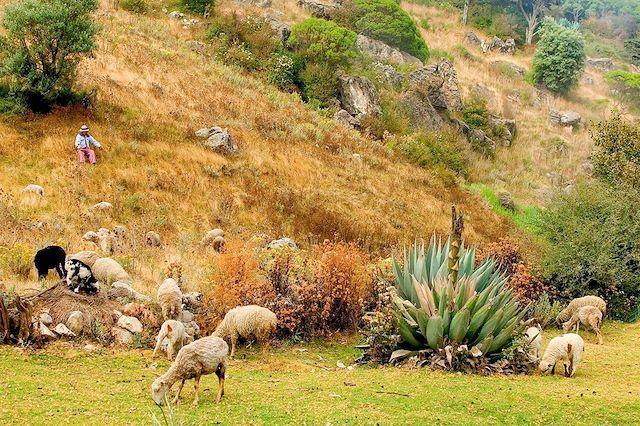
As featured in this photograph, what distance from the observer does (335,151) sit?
27.6 meters

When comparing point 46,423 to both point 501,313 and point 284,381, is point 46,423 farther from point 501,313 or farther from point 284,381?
point 501,313

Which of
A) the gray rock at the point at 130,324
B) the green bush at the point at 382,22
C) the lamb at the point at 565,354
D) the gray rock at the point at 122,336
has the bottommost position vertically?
the gray rock at the point at 122,336

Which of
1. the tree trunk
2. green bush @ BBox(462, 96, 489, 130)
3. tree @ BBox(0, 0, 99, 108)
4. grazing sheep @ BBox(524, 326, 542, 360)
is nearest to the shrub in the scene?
grazing sheep @ BBox(524, 326, 542, 360)

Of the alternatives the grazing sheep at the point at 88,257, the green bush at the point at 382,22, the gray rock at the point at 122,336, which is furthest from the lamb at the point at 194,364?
the green bush at the point at 382,22

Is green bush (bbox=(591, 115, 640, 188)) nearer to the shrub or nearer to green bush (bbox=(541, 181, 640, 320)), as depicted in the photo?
green bush (bbox=(541, 181, 640, 320))

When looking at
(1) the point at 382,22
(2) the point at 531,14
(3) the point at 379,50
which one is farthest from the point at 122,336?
(2) the point at 531,14

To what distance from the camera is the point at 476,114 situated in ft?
139

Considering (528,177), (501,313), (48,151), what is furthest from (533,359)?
(528,177)

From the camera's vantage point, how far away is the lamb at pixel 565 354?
894 cm

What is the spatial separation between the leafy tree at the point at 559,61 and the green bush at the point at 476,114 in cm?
1459

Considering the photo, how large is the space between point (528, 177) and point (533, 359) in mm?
31062

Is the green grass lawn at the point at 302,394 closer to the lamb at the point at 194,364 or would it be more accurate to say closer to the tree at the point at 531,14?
the lamb at the point at 194,364

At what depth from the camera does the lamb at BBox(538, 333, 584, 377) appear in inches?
352

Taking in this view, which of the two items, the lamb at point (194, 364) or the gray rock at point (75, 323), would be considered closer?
the lamb at point (194, 364)
